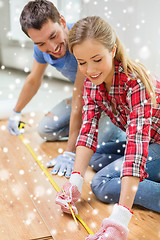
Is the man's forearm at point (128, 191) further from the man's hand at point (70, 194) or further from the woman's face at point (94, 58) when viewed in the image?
the woman's face at point (94, 58)

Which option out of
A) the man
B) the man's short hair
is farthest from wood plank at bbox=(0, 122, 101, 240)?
the man's short hair

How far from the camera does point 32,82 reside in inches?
73.1

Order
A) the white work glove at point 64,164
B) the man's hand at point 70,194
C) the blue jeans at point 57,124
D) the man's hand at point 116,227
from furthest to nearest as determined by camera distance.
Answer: the blue jeans at point 57,124 < the white work glove at point 64,164 < the man's hand at point 70,194 < the man's hand at point 116,227

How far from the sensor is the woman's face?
1021 millimetres

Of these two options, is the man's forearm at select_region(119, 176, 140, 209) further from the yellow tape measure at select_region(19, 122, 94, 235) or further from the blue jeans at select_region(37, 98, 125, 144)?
the blue jeans at select_region(37, 98, 125, 144)

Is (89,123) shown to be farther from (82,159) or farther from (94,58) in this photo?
(94,58)

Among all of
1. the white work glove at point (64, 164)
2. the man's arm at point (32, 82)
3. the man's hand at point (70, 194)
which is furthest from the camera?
the man's arm at point (32, 82)

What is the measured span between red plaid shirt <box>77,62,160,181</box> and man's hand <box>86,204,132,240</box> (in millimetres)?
121

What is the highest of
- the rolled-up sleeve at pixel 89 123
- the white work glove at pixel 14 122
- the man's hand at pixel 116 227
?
the rolled-up sleeve at pixel 89 123

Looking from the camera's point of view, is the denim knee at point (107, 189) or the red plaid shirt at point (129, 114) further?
the denim knee at point (107, 189)

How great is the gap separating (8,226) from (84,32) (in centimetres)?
73

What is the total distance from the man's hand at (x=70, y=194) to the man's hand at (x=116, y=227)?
0.63 ft

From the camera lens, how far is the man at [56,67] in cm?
132

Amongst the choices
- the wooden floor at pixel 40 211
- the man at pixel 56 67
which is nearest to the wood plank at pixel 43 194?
the wooden floor at pixel 40 211
